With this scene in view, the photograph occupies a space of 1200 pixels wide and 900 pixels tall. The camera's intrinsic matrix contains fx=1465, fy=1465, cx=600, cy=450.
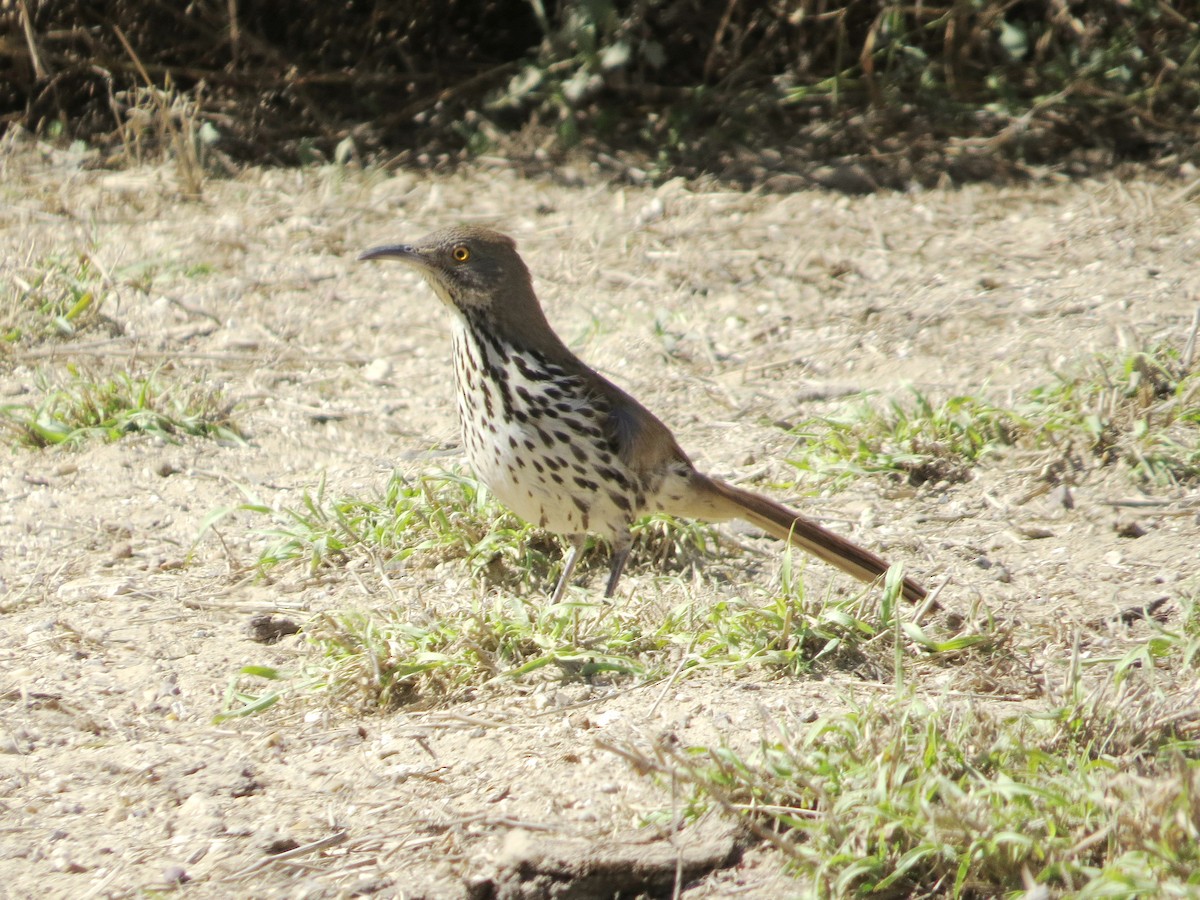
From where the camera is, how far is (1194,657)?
3.22 m

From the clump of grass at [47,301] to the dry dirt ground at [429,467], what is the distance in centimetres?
6

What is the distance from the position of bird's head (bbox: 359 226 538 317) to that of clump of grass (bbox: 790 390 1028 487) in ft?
3.75

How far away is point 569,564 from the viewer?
3.97 meters

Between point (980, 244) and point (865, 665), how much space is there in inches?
132

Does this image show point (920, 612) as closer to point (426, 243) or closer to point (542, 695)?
point (542, 695)

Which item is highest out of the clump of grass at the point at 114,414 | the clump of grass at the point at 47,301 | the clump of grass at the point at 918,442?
the clump of grass at the point at 47,301

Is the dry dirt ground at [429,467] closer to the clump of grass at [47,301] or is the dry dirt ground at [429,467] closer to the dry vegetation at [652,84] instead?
the clump of grass at [47,301]

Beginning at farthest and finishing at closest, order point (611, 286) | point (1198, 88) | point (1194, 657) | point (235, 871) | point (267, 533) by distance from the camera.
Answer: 1. point (1198, 88)
2. point (611, 286)
3. point (267, 533)
4. point (1194, 657)
5. point (235, 871)

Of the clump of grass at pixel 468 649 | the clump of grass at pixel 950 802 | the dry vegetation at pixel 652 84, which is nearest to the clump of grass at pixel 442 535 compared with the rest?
the clump of grass at pixel 468 649

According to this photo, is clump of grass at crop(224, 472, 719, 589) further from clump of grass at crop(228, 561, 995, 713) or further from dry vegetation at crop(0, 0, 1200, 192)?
dry vegetation at crop(0, 0, 1200, 192)

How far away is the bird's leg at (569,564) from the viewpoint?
3.91 metres

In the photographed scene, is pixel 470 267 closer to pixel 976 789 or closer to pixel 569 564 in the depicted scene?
pixel 569 564

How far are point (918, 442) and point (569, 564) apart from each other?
1.21 m

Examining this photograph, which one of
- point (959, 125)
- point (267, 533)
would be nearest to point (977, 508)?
point (267, 533)
